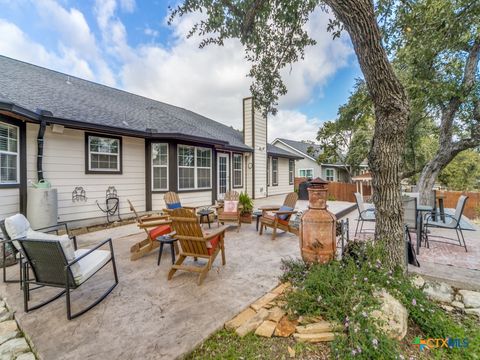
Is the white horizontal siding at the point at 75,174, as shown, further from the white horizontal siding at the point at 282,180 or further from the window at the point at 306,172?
the window at the point at 306,172

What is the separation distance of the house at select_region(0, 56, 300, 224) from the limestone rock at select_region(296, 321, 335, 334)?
235 inches

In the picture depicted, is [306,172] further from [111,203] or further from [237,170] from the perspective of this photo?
[111,203]

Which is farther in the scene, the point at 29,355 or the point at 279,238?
the point at 279,238

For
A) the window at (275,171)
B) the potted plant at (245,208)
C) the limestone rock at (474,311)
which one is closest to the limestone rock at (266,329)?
the limestone rock at (474,311)

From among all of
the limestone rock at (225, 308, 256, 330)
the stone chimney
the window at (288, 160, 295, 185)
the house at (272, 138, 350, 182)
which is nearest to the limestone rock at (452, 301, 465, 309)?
the limestone rock at (225, 308, 256, 330)

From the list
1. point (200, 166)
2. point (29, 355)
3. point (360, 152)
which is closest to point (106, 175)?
point (200, 166)

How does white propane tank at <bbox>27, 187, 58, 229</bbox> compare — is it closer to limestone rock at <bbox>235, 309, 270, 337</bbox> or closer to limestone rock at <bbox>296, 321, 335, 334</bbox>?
limestone rock at <bbox>235, 309, 270, 337</bbox>

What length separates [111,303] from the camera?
2688 millimetres

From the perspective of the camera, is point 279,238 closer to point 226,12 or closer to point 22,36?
point 226,12

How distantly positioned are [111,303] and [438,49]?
26.8 feet

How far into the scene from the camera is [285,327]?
2.25 metres

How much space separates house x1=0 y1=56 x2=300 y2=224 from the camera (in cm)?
523
